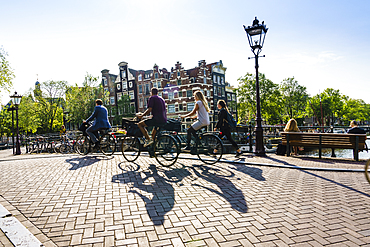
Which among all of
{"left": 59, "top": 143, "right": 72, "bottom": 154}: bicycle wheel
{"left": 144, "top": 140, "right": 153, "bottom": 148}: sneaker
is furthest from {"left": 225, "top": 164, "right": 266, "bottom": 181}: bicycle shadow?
{"left": 59, "top": 143, "right": 72, "bottom": 154}: bicycle wheel

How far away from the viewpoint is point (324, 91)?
56.8 metres

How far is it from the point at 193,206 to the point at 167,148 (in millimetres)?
Answer: 2773

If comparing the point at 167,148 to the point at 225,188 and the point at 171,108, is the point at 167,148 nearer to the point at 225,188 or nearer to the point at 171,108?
the point at 225,188

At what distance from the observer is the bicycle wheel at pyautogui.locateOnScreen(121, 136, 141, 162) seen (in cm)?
698

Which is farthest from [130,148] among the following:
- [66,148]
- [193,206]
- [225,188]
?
Result: [66,148]

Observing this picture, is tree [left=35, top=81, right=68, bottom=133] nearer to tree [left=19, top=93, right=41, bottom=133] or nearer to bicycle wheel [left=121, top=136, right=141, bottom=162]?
tree [left=19, top=93, right=41, bottom=133]

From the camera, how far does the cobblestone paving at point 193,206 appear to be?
268 centimetres

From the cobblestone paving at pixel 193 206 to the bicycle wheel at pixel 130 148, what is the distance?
1078mm

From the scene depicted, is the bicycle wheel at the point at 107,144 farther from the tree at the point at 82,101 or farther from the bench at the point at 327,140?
the tree at the point at 82,101

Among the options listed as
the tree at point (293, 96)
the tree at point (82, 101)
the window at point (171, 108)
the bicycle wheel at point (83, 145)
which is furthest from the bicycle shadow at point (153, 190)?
the tree at point (293, 96)

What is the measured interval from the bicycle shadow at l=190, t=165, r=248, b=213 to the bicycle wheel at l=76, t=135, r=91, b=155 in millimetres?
4788

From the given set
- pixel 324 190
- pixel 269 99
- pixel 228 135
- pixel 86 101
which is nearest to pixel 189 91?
pixel 269 99

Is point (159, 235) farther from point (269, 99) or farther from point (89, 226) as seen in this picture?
point (269, 99)

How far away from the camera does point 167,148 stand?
6227mm
